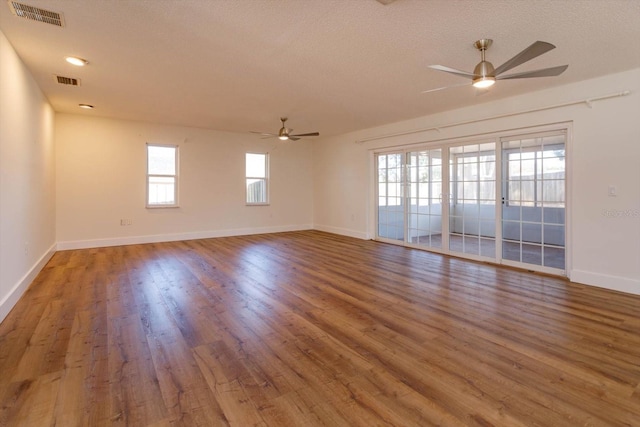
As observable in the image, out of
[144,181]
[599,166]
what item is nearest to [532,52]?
[599,166]

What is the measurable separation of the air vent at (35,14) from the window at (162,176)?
4445 millimetres

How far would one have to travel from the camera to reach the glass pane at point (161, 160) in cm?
709

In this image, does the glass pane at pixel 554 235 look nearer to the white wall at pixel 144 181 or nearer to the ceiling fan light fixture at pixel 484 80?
the ceiling fan light fixture at pixel 484 80

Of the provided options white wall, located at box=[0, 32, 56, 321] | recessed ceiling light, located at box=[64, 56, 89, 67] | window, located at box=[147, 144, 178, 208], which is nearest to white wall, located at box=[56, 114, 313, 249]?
window, located at box=[147, 144, 178, 208]

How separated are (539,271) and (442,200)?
1.97 metres

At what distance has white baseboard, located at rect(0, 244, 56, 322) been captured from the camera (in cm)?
299

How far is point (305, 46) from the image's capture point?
10.6 ft

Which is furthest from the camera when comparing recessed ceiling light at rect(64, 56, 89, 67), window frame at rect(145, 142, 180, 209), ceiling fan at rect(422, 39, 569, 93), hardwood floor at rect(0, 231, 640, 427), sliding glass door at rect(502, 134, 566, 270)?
window frame at rect(145, 142, 180, 209)

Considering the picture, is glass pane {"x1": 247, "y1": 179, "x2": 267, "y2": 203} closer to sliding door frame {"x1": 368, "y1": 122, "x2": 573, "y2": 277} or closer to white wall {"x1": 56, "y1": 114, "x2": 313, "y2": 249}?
white wall {"x1": 56, "y1": 114, "x2": 313, "y2": 249}

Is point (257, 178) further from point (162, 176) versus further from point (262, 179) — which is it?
point (162, 176)

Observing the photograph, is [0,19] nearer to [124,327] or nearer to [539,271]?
[124,327]

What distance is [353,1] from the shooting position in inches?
97.2

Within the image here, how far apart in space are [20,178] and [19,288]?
49.6 inches

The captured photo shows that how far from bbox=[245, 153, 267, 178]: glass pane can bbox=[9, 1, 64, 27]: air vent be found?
219 inches
